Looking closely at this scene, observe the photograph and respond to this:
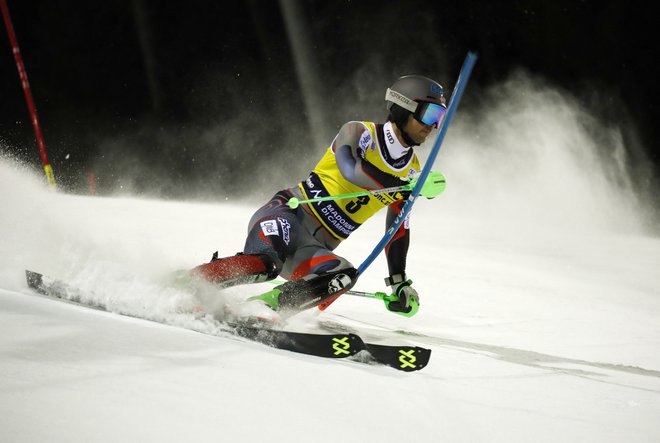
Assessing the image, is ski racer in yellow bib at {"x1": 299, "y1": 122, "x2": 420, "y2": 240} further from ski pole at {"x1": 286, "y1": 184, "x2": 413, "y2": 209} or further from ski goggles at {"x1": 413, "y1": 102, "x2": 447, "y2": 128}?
ski goggles at {"x1": 413, "y1": 102, "x2": 447, "y2": 128}

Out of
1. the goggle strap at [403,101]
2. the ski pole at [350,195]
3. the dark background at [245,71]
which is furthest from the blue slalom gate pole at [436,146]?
the dark background at [245,71]

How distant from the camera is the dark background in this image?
10.6m

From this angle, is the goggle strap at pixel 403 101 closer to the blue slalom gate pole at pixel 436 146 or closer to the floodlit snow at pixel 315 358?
the blue slalom gate pole at pixel 436 146

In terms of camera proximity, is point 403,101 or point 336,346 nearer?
point 336,346

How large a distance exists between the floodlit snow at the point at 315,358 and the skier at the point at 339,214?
0.29 metres

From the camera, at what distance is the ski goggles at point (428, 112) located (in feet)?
10.4

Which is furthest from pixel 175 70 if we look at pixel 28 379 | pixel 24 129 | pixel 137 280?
pixel 28 379

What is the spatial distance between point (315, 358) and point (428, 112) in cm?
145

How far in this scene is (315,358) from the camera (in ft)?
8.05

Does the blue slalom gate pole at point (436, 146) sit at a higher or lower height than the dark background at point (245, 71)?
lower

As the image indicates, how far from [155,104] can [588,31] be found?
Result: 870 centimetres

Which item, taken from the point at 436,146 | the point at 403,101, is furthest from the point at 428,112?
the point at 436,146

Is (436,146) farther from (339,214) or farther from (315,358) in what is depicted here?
(315,358)

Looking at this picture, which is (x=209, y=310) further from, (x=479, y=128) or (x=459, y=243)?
(x=479, y=128)
